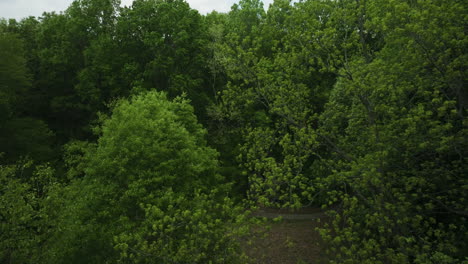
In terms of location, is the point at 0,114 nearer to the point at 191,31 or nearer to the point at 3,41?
the point at 3,41

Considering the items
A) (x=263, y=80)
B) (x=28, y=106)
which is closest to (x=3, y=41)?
(x=28, y=106)

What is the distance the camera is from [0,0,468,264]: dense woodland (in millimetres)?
9969

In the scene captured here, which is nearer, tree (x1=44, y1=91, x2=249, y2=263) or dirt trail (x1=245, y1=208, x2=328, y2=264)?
tree (x1=44, y1=91, x2=249, y2=263)

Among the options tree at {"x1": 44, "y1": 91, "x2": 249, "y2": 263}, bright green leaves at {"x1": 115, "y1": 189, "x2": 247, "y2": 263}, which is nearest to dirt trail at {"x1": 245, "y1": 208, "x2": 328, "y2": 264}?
tree at {"x1": 44, "y1": 91, "x2": 249, "y2": 263}

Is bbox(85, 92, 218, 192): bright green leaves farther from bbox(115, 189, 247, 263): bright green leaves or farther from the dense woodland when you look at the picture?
bbox(115, 189, 247, 263): bright green leaves

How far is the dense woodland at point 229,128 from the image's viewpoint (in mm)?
9969

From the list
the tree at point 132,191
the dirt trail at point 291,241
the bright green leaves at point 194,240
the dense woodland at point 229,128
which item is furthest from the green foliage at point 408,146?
the dirt trail at point 291,241

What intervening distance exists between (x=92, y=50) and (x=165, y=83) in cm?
739

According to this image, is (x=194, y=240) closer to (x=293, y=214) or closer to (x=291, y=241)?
(x=291, y=241)

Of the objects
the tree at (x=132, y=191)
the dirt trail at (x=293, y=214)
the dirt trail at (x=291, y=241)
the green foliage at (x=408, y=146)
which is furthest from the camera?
the dirt trail at (x=293, y=214)

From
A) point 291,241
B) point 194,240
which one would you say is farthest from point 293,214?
point 194,240

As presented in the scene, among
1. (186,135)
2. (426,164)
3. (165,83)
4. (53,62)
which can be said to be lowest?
(426,164)

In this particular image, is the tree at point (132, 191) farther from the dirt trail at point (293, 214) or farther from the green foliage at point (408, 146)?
the dirt trail at point (293, 214)

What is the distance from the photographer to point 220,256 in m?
10.8
